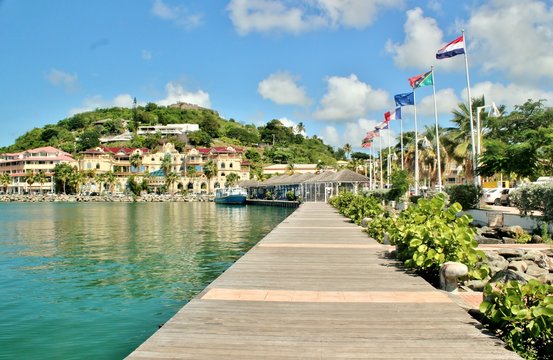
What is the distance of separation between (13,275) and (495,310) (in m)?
16.1

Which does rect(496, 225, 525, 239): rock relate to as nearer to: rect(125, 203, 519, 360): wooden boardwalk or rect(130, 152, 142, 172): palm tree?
rect(125, 203, 519, 360): wooden boardwalk

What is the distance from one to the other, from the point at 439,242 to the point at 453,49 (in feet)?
61.9

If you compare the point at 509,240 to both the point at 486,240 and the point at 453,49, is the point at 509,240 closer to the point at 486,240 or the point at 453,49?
the point at 486,240

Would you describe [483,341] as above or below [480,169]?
below

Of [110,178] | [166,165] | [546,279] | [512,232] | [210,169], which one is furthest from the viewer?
[166,165]

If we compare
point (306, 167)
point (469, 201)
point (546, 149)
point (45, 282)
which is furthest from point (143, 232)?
point (306, 167)

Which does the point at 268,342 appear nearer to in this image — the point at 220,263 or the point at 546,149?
the point at 220,263

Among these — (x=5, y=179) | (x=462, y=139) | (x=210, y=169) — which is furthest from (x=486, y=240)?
(x=5, y=179)

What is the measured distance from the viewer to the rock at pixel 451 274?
9257mm

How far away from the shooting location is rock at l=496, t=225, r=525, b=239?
60.7ft

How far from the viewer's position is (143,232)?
113 feet

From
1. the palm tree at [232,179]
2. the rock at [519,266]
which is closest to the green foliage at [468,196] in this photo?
the rock at [519,266]

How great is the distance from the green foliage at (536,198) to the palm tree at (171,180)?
112m

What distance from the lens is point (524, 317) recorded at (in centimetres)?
604
